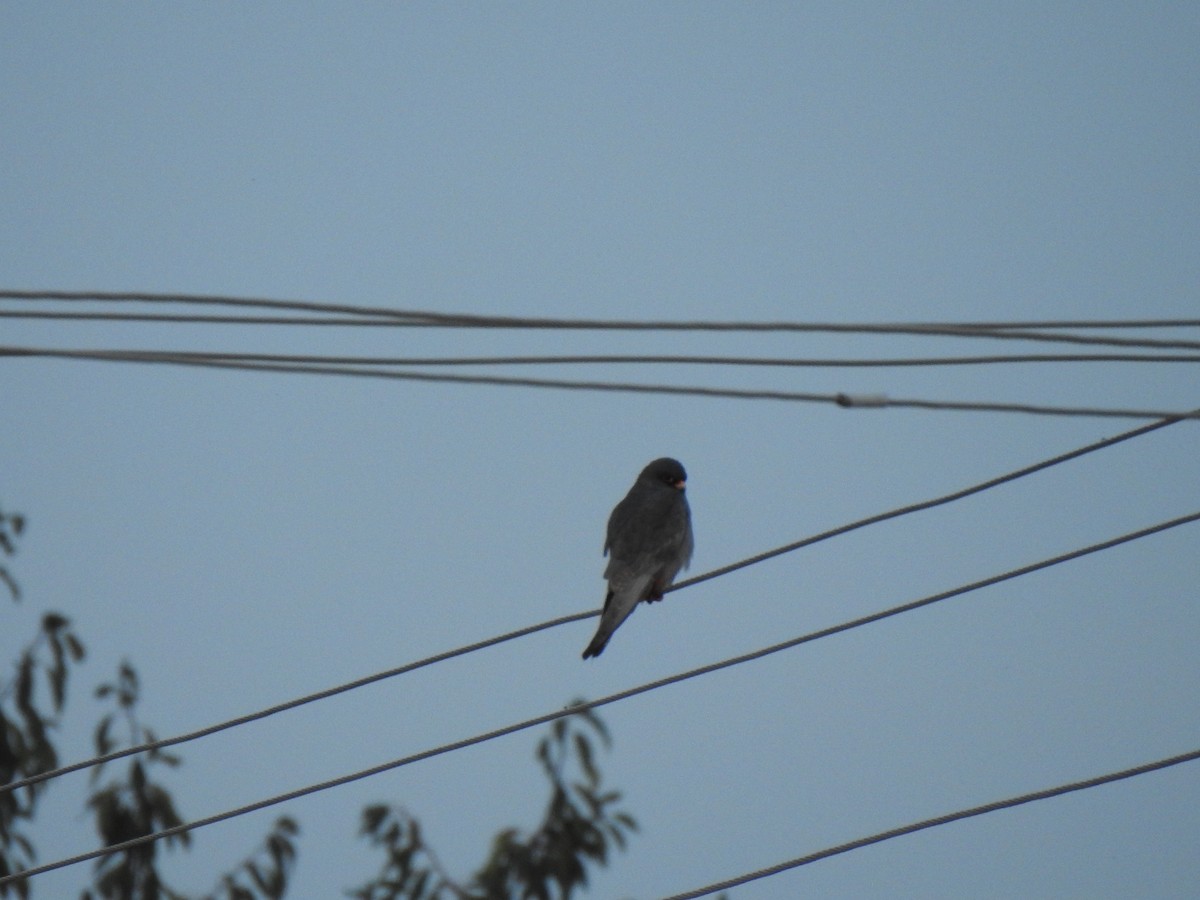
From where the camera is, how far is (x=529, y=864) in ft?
47.5

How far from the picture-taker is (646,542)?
405 inches

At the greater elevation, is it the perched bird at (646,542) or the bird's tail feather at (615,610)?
the perched bird at (646,542)

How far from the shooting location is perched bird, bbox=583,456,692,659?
9781 mm

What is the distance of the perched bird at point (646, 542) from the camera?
9.78m

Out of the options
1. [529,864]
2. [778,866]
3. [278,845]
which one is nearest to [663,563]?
[778,866]

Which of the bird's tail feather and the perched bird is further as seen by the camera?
the perched bird

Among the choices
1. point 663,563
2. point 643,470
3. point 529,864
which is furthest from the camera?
point 529,864

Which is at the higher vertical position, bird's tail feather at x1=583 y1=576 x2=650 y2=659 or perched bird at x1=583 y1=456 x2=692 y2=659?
perched bird at x1=583 y1=456 x2=692 y2=659

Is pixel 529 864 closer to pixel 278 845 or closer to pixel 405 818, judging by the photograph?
pixel 405 818

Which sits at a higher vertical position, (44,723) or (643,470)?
(44,723)

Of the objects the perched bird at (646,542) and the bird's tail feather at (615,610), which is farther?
the perched bird at (646,542)

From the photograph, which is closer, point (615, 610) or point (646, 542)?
point (615, 610)

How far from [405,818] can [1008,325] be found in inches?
385

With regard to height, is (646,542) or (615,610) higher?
(646,542)
